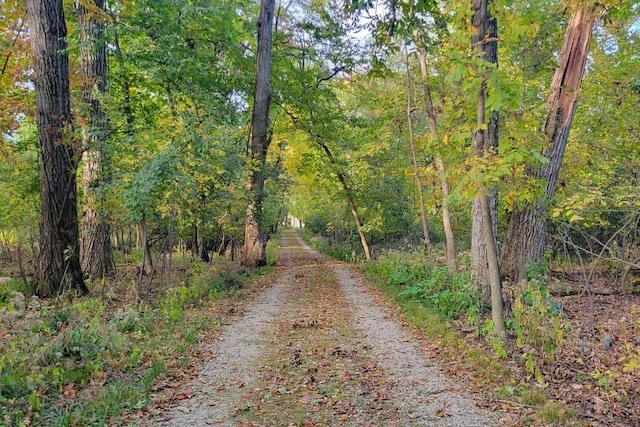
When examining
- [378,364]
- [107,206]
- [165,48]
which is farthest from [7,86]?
[378,364]

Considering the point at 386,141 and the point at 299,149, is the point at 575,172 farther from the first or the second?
the point at 299,149

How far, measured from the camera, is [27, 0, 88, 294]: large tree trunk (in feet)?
24.3

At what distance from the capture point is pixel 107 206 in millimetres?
8148

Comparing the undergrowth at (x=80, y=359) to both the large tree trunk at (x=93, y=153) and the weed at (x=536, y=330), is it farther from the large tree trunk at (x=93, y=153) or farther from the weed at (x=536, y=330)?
the weed at (x=536, y=330)

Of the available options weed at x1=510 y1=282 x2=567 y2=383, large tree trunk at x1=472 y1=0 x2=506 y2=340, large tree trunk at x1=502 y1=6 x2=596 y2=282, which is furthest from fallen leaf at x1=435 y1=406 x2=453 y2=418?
large tree trunk at x1=502 y1=6 x2=596 y2=282

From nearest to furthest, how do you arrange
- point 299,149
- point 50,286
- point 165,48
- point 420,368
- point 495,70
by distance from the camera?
1. point 495,70
2. point 420,368
3. point 50,286
4. point 165,48
5. point 299,149

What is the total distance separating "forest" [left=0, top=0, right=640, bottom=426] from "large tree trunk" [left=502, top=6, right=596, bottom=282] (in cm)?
3

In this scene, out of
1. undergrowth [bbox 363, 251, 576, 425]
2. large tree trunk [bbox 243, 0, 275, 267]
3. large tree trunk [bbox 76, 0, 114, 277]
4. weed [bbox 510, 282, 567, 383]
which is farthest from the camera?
large tree trunk [bbox 243, 0, 275, 267]

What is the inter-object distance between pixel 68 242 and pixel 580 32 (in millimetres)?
9392

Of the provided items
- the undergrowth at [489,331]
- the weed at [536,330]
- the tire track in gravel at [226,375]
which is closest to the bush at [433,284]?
the undergrowth at [489,331]

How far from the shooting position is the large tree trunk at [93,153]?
28.2 ft

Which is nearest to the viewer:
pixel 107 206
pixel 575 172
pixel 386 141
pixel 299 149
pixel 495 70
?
pixel 495 70

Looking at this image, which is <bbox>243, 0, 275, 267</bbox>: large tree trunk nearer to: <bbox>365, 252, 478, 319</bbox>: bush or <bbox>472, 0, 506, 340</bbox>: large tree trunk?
<bbox>365, 252, 478, 319</bbox>: bush

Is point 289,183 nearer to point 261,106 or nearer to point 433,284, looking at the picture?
point 261,106
